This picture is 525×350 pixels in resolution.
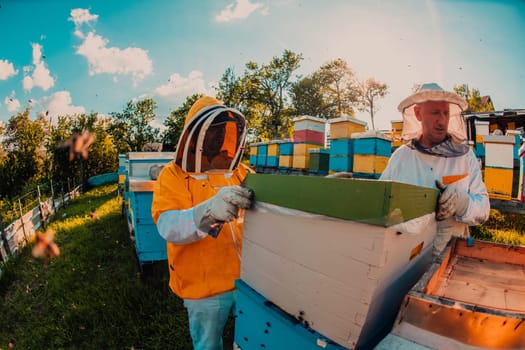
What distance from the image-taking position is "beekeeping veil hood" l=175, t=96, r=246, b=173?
1678 mm

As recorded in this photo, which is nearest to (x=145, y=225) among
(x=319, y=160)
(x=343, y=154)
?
(x=343, y=154)

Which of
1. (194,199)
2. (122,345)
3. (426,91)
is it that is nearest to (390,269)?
(194,199)

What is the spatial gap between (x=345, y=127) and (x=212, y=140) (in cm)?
338

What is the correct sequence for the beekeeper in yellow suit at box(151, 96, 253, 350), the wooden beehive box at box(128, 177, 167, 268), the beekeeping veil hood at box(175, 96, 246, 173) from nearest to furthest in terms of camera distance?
the beekeeper in yellow suit at box(151, 96, 253, 350)
the beekeeping veil hood at box(175, 96, 246, 173)
the wooden beehive box at box(128, 177, 167, 268)

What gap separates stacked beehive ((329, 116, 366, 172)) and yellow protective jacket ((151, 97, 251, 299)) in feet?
10.8

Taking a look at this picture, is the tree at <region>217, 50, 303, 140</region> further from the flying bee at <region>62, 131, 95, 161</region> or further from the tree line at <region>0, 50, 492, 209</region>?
the flying bee at <region>62, 131, 95, 161</region>

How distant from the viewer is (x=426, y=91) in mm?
1838

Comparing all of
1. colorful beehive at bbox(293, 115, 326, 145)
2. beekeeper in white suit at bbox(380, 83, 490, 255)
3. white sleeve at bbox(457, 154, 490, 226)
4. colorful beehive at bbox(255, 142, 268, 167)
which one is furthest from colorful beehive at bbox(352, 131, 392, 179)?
colorful beehive at bbox(255, 142, 268, 167)

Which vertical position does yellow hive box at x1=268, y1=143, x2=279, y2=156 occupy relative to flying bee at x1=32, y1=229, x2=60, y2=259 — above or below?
above

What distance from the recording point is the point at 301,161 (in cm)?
614

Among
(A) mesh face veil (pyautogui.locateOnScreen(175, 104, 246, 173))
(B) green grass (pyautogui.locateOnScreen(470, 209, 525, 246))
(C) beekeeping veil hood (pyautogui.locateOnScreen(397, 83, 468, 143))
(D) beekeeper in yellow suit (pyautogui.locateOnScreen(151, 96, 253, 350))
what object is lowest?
(B) green grass (pyautogui.locateOnScreen(470, 209, 525, 246))

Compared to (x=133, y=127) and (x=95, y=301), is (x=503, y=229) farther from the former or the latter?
(x=133, y=127)

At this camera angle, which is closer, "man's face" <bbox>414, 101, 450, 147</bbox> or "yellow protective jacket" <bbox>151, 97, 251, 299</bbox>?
"yellow protective jacket" <bbox>151, 97, 251, 299</bbox>

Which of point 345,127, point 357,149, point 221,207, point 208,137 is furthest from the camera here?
point 345,127
